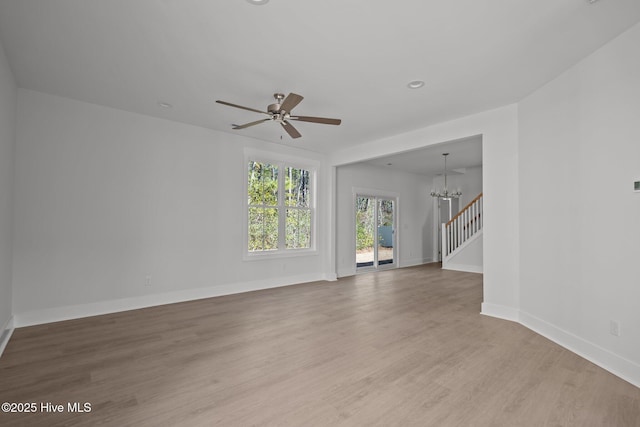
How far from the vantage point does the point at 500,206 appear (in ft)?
13.5

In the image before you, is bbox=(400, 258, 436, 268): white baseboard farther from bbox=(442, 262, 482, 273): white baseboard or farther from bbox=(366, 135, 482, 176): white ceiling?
bbox=(366, 135, 482, 176): white ceiling

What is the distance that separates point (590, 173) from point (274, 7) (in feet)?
10.2

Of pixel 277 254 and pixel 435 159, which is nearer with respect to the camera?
pixel 277 254

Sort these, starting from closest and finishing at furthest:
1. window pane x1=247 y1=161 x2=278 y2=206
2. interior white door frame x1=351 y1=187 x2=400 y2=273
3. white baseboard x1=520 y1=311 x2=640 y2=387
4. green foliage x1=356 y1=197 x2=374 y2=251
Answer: white baseboard x1=520 y1=311 x2=640 y2=387 → window pane x1=247 y1=161 x2=278 y2=206 → interior white door frame x1=351 y1=187 x2=400 y2=273 → green foliage x1=356 y1=197 x2=374 y2=251

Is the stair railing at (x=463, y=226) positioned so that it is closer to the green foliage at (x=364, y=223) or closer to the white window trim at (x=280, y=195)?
the green foliage at (x=364, y=223)

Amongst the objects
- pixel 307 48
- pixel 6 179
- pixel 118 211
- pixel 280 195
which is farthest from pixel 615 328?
pixel 6 179

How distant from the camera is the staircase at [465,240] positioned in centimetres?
783

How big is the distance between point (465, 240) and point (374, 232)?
2.35m

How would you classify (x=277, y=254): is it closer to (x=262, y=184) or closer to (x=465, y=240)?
(x=262, y=184)

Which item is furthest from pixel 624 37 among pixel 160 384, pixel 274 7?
pixel 160 384

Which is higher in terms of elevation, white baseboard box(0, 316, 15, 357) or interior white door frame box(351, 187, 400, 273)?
interior white door frame box(351, 187, 400, 273)

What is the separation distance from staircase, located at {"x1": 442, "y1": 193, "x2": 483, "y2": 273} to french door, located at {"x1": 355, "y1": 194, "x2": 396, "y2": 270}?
4.80 feet

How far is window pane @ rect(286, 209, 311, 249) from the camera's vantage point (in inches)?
251

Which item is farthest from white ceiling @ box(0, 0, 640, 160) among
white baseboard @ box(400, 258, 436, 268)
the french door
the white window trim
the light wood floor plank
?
white baseboard @ box(400, 258, 436, 268)
